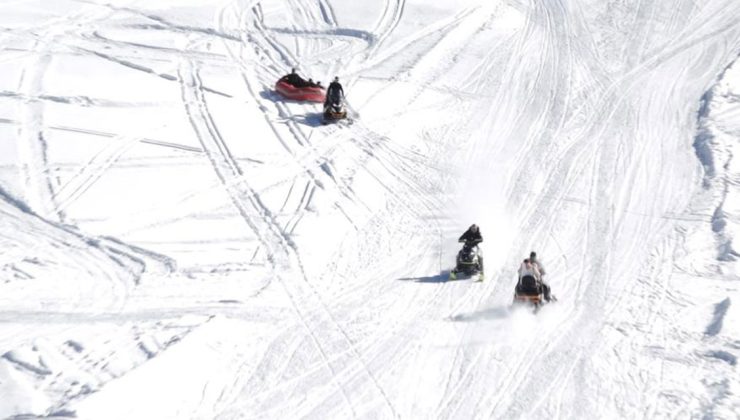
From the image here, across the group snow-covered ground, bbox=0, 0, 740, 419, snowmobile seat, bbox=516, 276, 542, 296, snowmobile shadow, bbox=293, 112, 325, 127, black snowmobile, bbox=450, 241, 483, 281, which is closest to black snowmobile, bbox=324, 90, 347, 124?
snowmobile shadow, bbox=293, 112, 325, 127

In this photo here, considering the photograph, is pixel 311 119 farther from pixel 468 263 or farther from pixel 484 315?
pixel 484 315

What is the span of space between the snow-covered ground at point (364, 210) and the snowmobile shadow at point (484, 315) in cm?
4

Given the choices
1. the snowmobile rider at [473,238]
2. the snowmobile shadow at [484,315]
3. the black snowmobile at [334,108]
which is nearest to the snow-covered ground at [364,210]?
the snowmobile shadow at [484,315]

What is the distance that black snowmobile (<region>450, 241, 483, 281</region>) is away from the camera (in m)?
19.1

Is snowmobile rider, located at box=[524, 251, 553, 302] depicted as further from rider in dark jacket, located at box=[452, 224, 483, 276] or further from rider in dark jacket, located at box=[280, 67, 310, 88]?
rider in dark jacket, located at box=[280, 67, 310, 88]

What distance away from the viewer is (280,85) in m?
27.7

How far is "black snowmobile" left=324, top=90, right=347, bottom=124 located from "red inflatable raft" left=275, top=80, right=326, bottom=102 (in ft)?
4.40

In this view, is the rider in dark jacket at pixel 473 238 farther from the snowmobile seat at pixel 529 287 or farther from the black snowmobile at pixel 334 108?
the black snowmobile at pixel 334 108

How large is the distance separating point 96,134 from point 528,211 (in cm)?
1177

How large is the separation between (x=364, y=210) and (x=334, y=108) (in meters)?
5.25

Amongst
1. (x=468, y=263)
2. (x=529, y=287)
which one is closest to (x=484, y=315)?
(x=529, y=287)

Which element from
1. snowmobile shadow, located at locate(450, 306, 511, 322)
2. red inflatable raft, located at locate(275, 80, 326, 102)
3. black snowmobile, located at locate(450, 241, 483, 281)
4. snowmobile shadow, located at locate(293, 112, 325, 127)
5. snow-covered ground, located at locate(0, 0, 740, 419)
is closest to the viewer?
Answer: snow-covered ground, located at locate(0, 0, 740, 419)

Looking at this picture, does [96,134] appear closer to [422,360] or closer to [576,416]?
[422,360]

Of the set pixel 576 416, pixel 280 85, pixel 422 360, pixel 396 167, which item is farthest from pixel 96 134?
pixel 576 416
